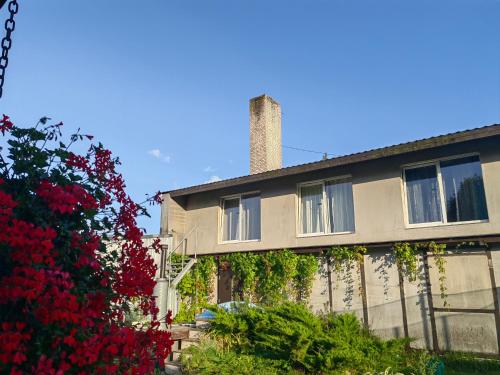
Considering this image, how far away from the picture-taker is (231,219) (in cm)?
1469

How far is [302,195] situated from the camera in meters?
13.0

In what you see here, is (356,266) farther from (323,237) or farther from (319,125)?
(319,125)

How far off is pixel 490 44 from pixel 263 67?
21.7 feet

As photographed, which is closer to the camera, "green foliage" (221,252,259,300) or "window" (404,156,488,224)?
"window" (404,156,488,224)

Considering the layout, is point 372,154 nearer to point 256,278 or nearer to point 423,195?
point 423,195

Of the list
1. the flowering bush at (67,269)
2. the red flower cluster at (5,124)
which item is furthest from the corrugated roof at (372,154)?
the red flower cluster at (5,124)

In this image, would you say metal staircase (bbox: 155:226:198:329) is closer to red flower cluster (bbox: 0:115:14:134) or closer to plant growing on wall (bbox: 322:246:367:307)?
plant growing on wall (bbox: 322:246:367:307)

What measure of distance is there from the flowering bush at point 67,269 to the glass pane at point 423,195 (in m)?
9.07

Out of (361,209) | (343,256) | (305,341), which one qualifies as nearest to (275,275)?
(343,256)

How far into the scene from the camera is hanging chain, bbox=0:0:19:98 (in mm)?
2785

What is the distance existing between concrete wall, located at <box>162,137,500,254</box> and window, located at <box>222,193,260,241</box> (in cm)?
30

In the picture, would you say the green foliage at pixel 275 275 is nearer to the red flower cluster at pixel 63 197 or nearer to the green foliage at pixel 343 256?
the green foliage at pixel 343 256

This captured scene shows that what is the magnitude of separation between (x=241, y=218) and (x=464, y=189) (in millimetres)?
7397

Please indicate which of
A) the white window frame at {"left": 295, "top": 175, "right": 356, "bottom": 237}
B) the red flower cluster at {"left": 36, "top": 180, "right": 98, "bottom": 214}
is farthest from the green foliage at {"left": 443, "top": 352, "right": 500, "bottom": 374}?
the red flower cluster at {"left": 36, "top": 180, "right": 98, "bottom": 214}
